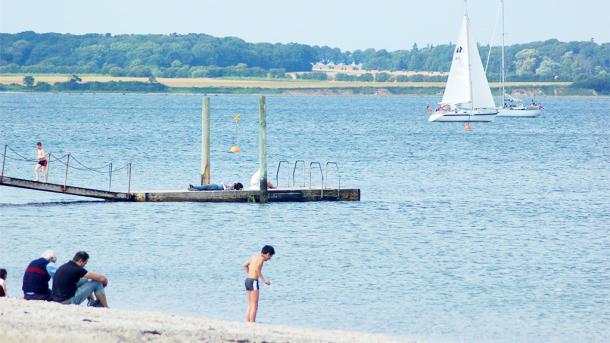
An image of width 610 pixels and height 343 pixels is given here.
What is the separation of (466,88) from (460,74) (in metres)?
1.51

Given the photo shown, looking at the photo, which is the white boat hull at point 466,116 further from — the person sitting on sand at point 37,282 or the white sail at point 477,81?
the person sitting on sand at point 37,282

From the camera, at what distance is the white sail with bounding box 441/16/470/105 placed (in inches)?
4001

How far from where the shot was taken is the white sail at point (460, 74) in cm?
10162

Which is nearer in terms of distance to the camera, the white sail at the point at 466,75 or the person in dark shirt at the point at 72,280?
the person in dark shirt at the point at 72,280

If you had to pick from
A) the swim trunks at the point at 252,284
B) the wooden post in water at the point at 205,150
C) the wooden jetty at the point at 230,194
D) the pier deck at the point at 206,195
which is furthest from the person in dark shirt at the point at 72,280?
the wooden post in water at the point at 205,150

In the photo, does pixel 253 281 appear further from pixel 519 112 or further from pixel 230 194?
pixel 519 112

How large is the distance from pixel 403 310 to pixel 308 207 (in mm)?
16416

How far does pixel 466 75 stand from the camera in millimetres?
103438

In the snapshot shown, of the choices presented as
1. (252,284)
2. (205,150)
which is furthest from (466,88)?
(252,284)

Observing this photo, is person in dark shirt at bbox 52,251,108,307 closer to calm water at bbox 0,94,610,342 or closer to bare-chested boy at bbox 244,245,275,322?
bare-chested boy at bbox 244,245,275,322

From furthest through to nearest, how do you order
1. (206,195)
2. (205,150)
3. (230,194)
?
(205,150) < (230,194) < (206,195)

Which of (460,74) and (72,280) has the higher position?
(460,74)

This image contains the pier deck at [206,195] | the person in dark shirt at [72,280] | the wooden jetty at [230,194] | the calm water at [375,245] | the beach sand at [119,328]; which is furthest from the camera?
the pier deck at [206,195]

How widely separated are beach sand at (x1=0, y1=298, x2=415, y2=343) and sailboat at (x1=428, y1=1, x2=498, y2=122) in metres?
83.1
